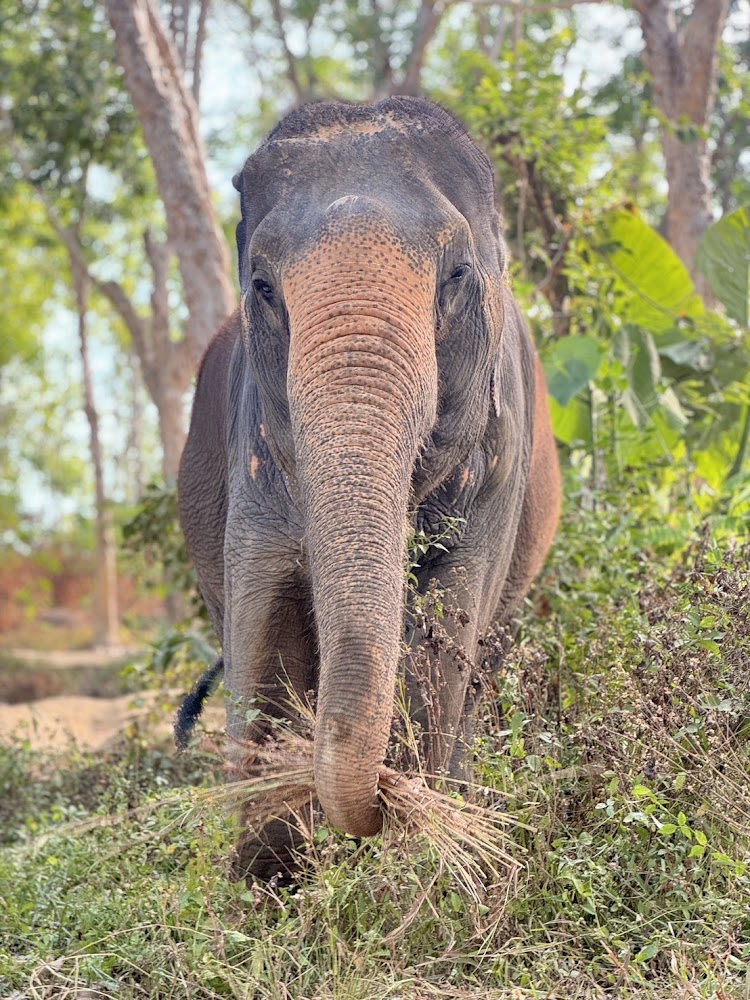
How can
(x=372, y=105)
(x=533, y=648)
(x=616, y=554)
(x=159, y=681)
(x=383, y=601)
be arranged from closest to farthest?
(x=383, y=601)
(x=372, y=105)
(x=533, y=648)
(x=616, y=554)
(x=159, y=681)

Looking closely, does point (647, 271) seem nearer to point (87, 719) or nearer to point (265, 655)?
point (87, 719)

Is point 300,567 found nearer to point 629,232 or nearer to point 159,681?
point 159,681

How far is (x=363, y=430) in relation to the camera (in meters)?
3.27

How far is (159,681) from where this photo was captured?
7281 mm

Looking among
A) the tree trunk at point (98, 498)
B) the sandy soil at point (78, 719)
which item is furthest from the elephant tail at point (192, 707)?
the tree trunk at point (98, 498)

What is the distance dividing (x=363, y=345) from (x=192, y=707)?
212 cm

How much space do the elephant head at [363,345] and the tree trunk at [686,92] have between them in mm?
6456

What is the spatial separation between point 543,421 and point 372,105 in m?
2.22

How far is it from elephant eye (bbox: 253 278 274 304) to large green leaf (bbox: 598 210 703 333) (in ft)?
17.9

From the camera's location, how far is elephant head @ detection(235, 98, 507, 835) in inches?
123

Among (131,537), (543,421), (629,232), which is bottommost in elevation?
(131,537)

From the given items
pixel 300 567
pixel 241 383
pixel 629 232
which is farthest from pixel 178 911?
pixel 629 232

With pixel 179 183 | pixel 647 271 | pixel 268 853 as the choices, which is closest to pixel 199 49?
pixel 179 183

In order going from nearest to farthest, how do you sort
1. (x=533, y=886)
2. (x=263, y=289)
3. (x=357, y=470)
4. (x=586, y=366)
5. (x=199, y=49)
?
1. (x=357, y=470)
2. (x=533, y=886)
3. (x=263, y=289)
4. (x=586, y=366)
5. (x=199, y=49)
